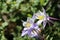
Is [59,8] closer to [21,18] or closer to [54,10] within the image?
[54,10]

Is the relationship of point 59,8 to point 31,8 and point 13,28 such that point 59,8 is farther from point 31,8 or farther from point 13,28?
point 13,28

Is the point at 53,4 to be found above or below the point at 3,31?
above

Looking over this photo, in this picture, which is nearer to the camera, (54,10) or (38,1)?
(38,1)

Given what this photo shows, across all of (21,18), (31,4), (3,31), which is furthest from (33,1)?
(3,31)

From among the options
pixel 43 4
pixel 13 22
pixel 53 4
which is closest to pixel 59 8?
pixel 53 4

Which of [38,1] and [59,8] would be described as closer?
[38,1]

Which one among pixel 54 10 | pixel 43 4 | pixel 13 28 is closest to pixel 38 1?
pixel 43 4

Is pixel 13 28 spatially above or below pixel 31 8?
below
